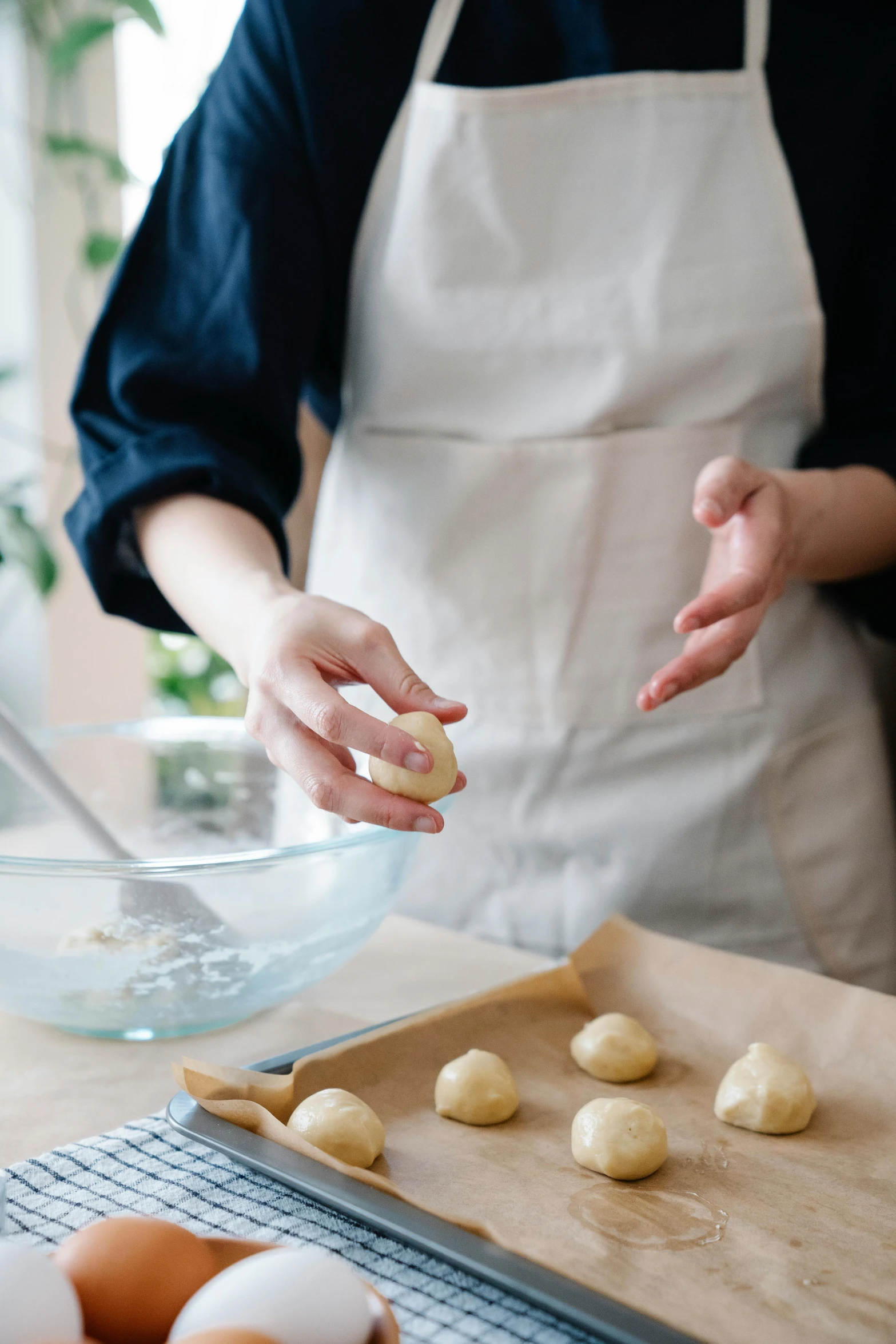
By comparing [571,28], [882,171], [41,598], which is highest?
[571,28]

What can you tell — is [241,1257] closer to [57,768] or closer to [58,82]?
[57,768]

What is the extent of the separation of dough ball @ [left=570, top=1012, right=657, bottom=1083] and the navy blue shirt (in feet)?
1.53

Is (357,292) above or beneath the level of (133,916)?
above

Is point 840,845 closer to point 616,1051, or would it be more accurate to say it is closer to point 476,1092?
point 616,1051

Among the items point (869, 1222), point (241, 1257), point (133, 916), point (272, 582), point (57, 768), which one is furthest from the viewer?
point (57, 768)

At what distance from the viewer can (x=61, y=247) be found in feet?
6.98

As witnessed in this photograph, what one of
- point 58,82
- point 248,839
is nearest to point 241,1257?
point 248,839

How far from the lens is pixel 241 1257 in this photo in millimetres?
470

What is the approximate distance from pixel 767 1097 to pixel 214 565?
507 mm

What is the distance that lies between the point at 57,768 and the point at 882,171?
0.91m

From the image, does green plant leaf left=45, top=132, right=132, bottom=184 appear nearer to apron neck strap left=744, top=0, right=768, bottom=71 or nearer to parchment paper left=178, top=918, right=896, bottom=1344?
apron neck strap left=744, top=0, right=768, bottom=71

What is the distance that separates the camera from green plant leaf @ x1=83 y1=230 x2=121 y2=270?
205 cm

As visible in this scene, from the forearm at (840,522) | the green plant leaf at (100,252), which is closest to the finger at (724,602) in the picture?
the forearm at (840,522)

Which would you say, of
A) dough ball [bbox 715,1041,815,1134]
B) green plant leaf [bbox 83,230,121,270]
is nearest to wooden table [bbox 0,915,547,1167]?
dough ball [bbox 715,1041,815,1134]
